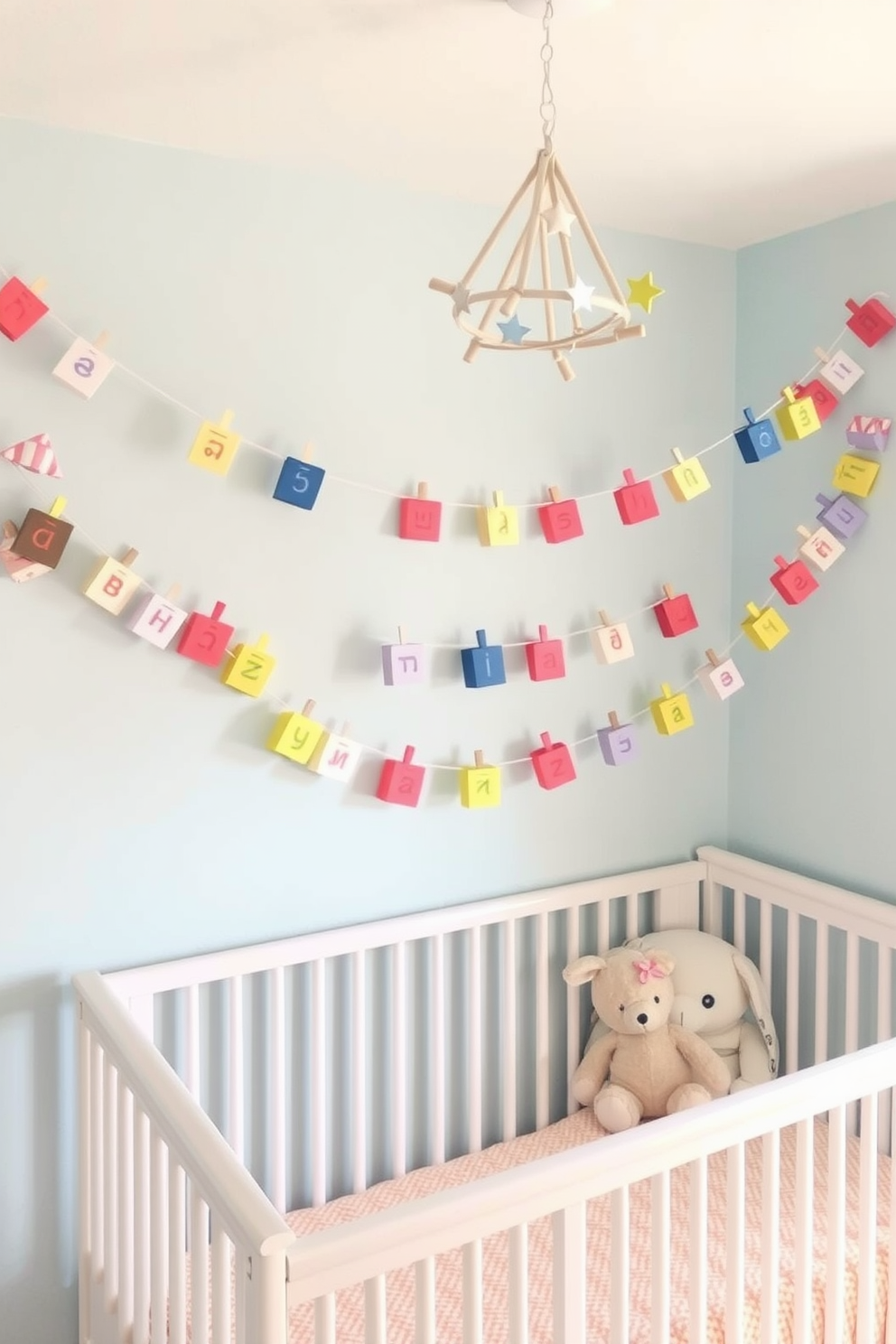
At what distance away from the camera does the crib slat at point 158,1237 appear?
4.90 ft

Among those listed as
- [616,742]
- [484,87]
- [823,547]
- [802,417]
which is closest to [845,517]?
[823,547]

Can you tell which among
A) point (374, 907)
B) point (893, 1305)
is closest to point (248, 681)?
point (374, 907)

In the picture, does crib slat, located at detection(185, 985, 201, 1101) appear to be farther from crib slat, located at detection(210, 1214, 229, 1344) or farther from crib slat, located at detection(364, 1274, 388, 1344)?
crib slat, located at detection(364, 1274, 388, 1344)

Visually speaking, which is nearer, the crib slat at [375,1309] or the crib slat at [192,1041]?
the crib slat at [375,1309]

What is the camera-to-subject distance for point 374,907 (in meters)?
2.19

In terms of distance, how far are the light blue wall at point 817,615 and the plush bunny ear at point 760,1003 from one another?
25 centimetres

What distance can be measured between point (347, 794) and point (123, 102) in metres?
1.18

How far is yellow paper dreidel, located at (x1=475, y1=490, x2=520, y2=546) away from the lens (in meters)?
2.15

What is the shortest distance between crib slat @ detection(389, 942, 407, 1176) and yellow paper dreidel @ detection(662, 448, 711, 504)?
100 centimetres

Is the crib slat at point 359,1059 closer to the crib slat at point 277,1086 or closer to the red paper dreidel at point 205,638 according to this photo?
the crib slat at point 277,1086

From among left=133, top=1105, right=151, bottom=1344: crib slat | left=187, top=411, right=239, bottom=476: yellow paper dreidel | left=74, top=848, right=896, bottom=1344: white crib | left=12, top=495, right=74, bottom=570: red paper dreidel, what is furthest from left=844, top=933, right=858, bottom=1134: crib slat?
left=12, top=495, right=74, bottom=570: red paper dreidel

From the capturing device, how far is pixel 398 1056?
216cm

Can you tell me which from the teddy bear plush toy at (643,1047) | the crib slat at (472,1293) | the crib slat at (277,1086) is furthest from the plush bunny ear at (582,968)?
the crib slat at (472,1293)

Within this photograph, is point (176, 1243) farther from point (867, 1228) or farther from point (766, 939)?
point (766, 939)
